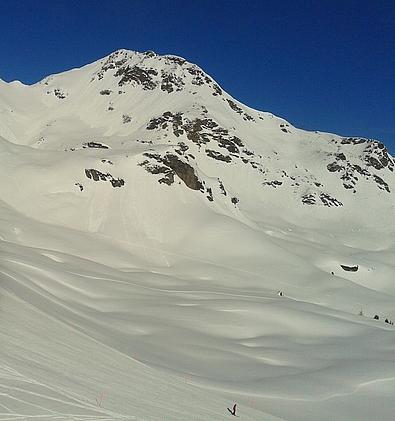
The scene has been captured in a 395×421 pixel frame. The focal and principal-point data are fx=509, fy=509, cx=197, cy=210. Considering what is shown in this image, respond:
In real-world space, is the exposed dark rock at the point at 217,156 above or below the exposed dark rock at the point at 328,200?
above

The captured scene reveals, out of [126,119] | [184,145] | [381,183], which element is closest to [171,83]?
[126,119]

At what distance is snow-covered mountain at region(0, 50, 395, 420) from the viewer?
21.9 ft

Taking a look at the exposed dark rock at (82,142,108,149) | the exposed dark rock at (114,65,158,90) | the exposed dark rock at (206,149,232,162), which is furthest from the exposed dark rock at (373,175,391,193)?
the exposed dark rock at (82,142,108,149)

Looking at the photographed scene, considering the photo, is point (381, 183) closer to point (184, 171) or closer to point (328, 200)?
point (328, 200)

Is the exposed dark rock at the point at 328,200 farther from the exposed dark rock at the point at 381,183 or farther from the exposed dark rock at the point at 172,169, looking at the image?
the exposed dark rock at the point at 172,169

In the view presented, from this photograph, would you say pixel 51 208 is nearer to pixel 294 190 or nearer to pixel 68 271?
pixel 68 271

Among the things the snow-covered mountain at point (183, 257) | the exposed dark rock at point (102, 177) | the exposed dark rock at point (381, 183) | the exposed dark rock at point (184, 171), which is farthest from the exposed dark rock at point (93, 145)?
the exposed dark rock at point (381, 183)

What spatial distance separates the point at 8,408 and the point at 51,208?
78.2ft

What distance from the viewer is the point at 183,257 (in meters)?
25.3

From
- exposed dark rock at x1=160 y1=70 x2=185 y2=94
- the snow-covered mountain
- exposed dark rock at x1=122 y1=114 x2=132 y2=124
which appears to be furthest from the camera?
exposed dark rock at x1=160 y1=70 x2=185 y2=94

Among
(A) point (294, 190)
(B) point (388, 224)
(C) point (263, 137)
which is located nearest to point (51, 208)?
(A) point (294, 190)

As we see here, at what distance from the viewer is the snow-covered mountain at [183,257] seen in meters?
6.66

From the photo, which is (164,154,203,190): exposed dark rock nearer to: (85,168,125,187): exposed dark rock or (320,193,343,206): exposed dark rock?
(85,168,125,187): exposed dark rock

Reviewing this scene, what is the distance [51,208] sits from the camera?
27219 mm
